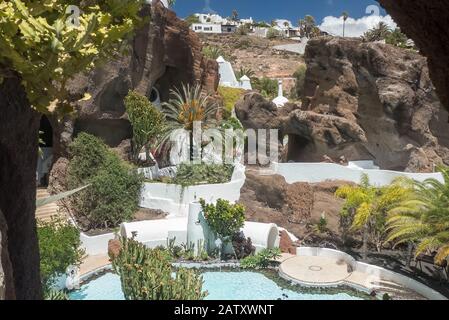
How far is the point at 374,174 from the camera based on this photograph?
19656mm

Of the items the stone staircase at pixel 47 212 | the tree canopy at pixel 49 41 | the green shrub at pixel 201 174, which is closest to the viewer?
the tree canopy at pixel 49 41

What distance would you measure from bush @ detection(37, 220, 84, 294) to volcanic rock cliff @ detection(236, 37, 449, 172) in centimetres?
1462

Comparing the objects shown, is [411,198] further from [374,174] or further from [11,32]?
[11,32]

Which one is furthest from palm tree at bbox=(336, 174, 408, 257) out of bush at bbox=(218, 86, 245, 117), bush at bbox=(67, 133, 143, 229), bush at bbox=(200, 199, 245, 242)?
bush at bbox=(218, 86, 245, 117)

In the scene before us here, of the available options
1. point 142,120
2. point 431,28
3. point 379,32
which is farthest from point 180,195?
point 379,32

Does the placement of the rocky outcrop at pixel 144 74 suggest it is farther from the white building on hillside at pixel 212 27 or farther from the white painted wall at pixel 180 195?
the white building on hillside at pixel 212 27

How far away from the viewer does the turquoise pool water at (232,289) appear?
13039 mm

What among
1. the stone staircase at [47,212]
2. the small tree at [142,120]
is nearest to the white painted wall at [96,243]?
the stone staircase at [47,212]

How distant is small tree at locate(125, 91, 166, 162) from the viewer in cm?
2191

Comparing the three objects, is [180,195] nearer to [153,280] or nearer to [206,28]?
[153,280]

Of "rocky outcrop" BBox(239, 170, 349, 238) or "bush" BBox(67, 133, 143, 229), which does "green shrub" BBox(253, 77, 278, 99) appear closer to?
"rocky outcrop" BBox(239, 170, 349, 238)

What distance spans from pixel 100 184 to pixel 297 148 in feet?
40.4

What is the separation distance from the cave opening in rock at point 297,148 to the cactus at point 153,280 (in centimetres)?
1467

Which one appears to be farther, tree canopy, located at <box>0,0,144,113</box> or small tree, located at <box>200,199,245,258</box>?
small tree, located at <box>200,199,245,258</box>
